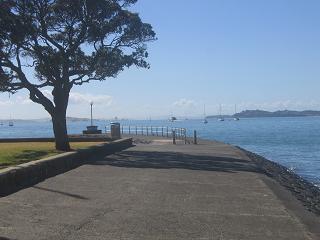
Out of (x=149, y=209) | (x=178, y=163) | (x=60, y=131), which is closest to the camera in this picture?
(x=149, y=209)

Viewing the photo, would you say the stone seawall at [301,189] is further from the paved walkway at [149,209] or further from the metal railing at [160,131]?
the metal railing at [160,131]

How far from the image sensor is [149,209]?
35.7 feet

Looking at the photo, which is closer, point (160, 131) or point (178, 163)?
point (178, 163)

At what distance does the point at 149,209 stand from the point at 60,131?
16.0 m

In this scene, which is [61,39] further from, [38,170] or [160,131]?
[160,131]

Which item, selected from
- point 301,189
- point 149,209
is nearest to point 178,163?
point 301,189

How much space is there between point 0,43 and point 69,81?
4.11 metres

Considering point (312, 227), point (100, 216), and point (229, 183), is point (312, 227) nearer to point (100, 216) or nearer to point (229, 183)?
point (100, 216)

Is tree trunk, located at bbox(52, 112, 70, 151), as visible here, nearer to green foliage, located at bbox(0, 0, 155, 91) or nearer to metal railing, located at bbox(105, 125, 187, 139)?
green foliage, located at bbox(0, 0, 155, 91)

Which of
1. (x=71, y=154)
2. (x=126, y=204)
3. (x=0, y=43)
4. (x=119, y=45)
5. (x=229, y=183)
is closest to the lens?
(x=126, y=204)

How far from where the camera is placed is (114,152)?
27.2 m

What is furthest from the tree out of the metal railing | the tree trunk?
the metal railing

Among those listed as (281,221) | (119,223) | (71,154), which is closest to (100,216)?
(119,223)

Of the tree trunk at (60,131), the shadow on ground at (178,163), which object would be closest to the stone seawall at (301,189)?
the shadow on ground at (178,163)
